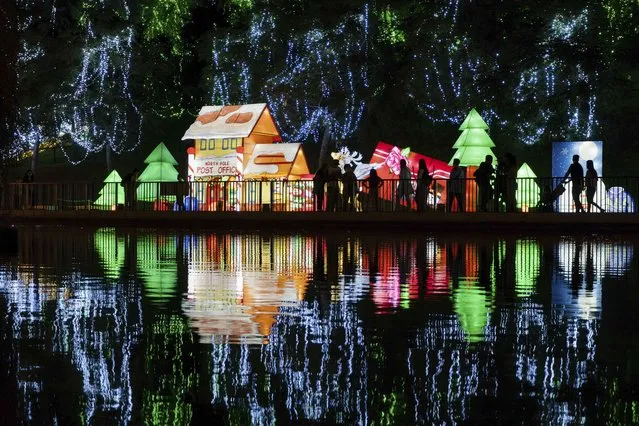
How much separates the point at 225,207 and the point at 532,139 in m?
17.5

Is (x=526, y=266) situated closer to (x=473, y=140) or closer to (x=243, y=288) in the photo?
(x=243, y=288)

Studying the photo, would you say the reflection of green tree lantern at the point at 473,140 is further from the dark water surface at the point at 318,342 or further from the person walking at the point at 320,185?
the dark water surface at the point at 318,342

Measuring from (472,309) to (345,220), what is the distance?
2390cm

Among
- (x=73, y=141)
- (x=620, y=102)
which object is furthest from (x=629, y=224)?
(x=73, y=141)

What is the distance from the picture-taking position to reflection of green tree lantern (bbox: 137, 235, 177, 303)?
13.3 metres

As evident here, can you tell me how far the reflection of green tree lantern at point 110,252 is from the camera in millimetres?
16547

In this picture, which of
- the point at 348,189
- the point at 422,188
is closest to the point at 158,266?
the point at 422,188

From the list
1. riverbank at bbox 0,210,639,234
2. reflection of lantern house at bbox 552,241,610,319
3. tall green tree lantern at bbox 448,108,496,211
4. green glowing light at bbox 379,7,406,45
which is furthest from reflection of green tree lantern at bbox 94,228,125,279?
green glowing light at bbox 379,7,406,45

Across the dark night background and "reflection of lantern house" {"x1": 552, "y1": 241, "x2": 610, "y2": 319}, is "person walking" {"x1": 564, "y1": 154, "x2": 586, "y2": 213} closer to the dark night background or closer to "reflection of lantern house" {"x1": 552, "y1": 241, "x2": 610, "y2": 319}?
"reflection of lantern house" {"x1": 552, "y1": 241, "x2": 610, "y2": 319}

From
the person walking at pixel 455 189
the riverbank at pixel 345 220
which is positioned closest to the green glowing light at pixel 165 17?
the riverbank at pixel 345 220

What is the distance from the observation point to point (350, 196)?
37.9 m

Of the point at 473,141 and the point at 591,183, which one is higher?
the point at 473,141

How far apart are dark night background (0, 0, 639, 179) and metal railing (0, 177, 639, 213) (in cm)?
626

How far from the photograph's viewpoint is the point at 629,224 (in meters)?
31.8
